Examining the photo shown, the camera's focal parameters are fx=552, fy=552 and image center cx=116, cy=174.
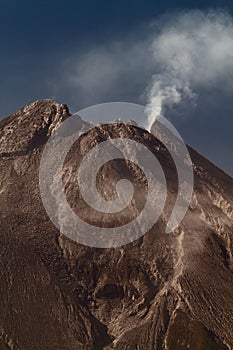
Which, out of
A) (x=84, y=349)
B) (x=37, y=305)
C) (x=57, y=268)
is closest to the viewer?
(x=84, y=349)

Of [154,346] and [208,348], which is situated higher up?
[154,346]

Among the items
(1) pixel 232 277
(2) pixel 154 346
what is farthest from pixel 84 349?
(1) pixel 232 277

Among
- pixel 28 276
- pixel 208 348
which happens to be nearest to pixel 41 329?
pixel 28 276

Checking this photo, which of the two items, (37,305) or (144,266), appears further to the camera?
(144,266)

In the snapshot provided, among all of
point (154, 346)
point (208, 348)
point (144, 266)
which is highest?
point (144, 266)

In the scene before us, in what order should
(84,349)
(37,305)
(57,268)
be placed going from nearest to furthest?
(84,349) < (37,305) < (57,268)

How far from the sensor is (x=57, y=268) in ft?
643

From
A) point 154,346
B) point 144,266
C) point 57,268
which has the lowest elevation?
point 154,346

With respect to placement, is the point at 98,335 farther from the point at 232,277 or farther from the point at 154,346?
the point at 232,277

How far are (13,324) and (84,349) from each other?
936 inches

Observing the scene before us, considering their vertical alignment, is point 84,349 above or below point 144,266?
below

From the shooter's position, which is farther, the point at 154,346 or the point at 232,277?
the point at 232,277

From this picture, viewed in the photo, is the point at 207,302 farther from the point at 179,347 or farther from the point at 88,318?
the point at 88,318

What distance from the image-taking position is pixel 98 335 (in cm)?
17550
